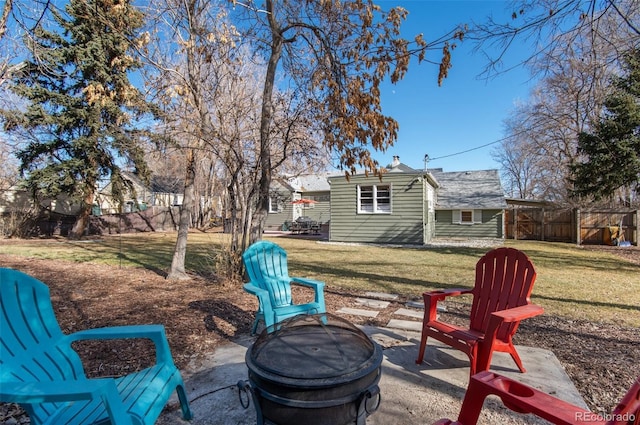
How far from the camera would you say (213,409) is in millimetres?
2318

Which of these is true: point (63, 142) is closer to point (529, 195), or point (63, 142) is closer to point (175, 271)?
point (175, 271)

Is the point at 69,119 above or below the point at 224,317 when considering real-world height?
above

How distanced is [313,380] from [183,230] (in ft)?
18.6

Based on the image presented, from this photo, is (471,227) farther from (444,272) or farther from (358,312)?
(358,312)

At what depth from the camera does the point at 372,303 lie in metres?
5.11

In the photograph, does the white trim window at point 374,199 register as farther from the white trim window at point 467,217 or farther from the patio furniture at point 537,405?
the patio furniture at point 537,405

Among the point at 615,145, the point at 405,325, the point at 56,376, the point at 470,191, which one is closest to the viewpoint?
the point at 56,376

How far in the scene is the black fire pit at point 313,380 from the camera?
1563 mm

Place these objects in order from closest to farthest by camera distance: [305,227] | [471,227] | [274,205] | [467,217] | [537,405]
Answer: [537,405]
[471,227]
[467,217]
[305,227]
[274,205]

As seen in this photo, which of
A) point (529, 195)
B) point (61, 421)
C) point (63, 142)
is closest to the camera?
point (61, 421)

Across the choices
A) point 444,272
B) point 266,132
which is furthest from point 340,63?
point 444,272

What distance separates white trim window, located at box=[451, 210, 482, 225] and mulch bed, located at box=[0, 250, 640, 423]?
14.9 meters

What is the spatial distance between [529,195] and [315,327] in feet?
118

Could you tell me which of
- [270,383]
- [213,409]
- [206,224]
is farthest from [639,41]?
[206,224]
